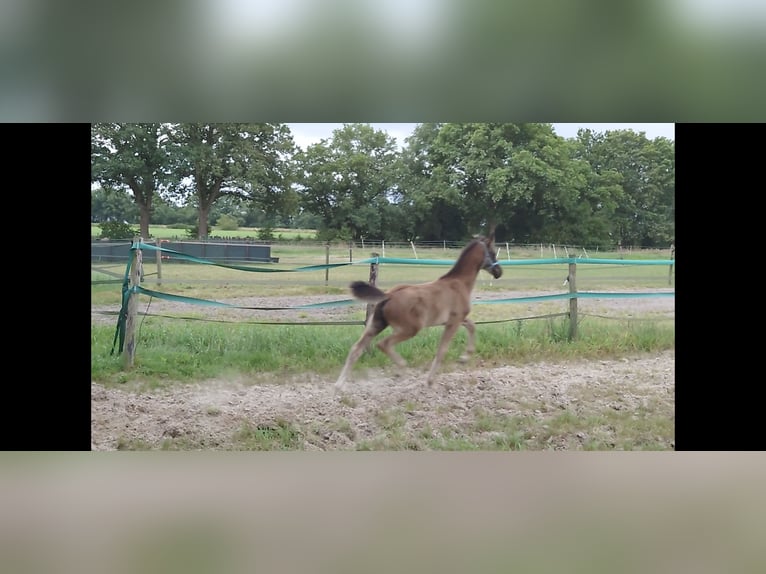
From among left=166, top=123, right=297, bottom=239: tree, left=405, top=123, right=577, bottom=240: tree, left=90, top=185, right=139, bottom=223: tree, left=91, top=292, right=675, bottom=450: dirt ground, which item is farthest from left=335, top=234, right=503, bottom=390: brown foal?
left=90, top=185, right=139, bottom=223: tree

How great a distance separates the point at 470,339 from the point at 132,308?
9.74ft

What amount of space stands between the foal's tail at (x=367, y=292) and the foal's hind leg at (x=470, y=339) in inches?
30.3

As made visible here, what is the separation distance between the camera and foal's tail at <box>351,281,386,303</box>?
20.3 feet

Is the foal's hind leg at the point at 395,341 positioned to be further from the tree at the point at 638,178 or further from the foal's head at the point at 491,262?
the tree at the point at 638,178

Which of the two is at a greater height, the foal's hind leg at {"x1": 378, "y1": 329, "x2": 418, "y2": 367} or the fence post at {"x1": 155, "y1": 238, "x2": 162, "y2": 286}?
the fence post at {"x1": 155, "y1": 238, "x2": 162, "y2": 286}

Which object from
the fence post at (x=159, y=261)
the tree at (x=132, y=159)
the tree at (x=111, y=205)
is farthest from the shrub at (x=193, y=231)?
the tree at (x=111, y=205)

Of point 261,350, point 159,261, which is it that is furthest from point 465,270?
point 159,261

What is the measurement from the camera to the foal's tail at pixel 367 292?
A: 6.20m

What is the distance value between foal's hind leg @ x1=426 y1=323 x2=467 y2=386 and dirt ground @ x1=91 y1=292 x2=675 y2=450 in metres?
0.07

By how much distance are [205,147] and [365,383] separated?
2553 mm

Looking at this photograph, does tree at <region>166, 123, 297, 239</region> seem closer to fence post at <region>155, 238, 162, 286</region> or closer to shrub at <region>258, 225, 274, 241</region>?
shrub at <region>258, 225, 274, 241</region>

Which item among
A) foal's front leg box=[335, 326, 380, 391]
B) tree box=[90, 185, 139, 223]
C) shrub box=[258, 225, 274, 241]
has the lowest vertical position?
foal's front leg box=[335, 326, 380, 391]

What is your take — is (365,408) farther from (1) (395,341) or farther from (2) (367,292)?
(2) (367,292)
